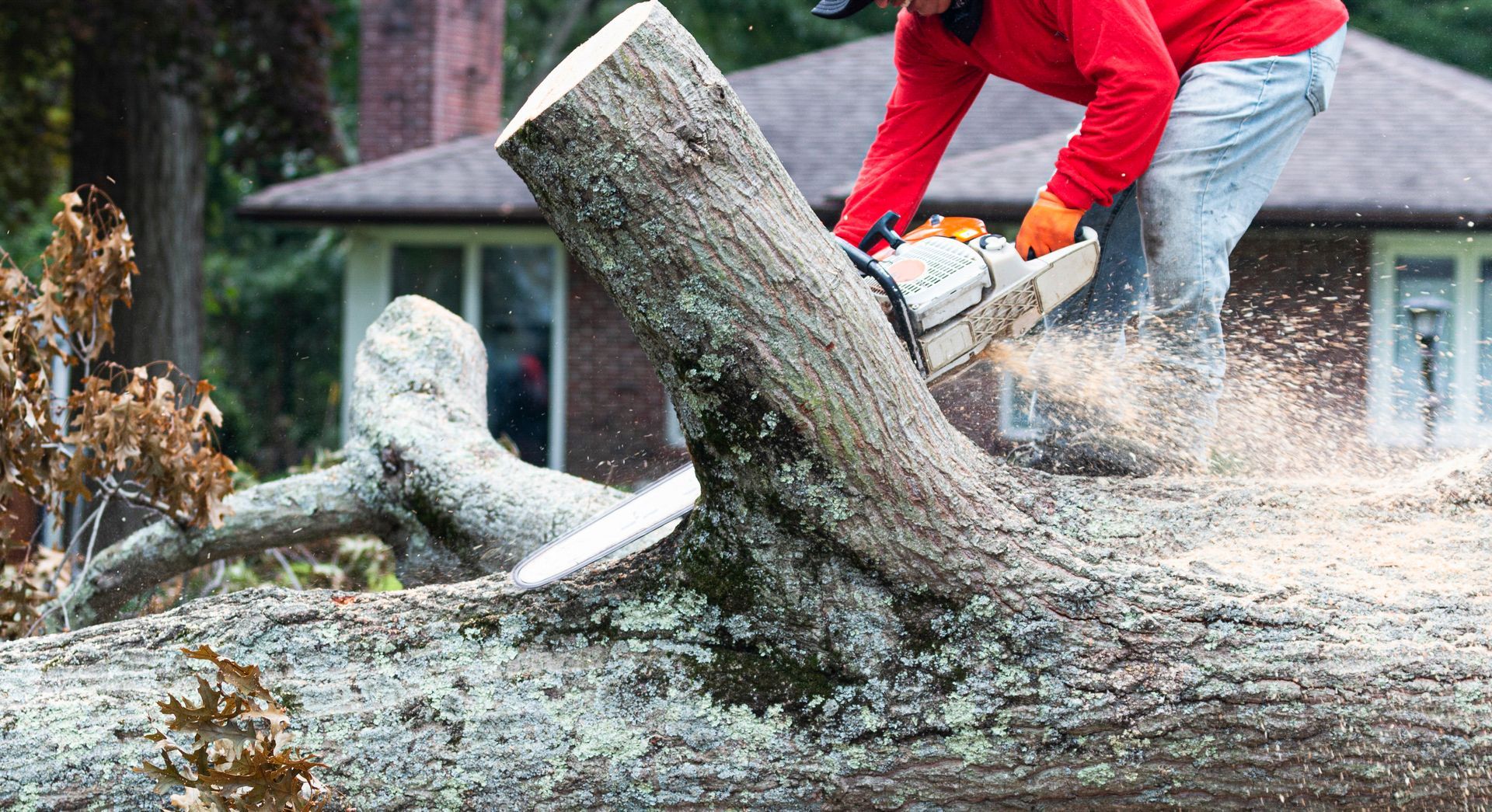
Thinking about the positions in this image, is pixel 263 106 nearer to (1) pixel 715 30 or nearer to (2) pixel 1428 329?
(2) pixel 1428 329

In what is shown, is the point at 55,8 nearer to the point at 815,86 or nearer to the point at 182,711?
the point at 815,86

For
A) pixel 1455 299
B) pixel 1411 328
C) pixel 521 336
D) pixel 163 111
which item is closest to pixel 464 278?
pixel 521 336

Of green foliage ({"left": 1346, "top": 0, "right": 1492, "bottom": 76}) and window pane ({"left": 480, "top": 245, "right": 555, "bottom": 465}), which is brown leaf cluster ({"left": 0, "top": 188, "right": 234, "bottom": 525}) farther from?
green foliage ({"left": 1346, "top": 0, "right": 1492, "bottom": 76})

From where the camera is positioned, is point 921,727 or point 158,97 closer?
point 921,727

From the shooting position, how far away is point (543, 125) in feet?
5.85

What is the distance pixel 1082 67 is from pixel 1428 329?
685cm

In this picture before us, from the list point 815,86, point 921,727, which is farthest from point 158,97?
point 921,727

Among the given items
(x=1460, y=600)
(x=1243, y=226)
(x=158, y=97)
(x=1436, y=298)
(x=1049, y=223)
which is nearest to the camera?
(x=1460, y=600)

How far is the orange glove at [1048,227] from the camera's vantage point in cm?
255

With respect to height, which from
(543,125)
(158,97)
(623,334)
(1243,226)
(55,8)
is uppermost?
(55,8)

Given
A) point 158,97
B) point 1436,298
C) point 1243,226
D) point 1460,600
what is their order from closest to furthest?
1. point 1460,600
2. point 1243,226
3. point 158,97
4. point 1436,298

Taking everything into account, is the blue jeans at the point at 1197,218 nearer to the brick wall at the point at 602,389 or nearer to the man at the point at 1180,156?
the man at the point at 1180,156

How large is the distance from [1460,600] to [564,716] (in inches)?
58.2

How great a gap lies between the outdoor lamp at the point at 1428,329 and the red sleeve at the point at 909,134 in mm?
5261
